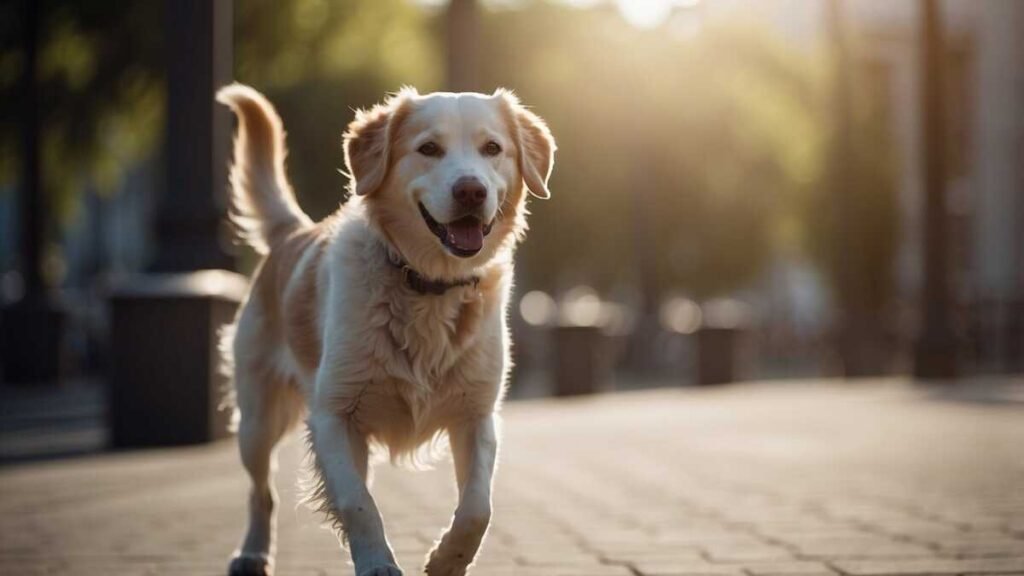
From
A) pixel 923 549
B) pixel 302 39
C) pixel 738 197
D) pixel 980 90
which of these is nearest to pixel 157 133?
pixel 302 39

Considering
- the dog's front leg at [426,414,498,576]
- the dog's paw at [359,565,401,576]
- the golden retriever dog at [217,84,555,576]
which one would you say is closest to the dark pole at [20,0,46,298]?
the golden retriever dog at [217,84,555,576]

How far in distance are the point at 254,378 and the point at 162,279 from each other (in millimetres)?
4842

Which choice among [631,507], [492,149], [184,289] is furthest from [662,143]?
[492,149]

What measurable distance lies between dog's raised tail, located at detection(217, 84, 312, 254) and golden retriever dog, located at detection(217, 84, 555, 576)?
3.97 feet

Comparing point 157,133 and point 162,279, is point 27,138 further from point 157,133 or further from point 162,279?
point 162,279

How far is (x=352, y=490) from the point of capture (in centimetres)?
Result: 471

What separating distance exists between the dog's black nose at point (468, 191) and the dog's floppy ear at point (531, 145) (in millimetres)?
A: 503

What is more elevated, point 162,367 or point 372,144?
point 372,144

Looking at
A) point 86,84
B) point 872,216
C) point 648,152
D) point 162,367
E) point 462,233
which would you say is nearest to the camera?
point 462,233

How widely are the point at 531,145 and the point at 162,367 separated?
18.0ft

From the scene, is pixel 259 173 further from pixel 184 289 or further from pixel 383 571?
pixel 184 289

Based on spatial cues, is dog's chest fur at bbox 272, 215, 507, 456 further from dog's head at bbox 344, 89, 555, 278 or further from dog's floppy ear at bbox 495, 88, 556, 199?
dog's floppy ear at bbox 495, 88, 556, 199

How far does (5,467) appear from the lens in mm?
9484

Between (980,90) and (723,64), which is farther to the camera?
(980,90)
